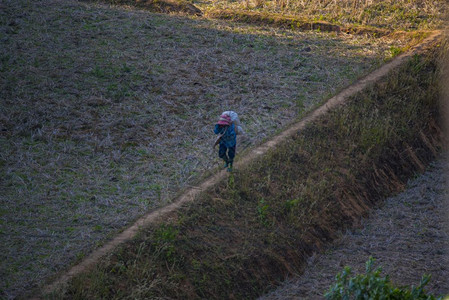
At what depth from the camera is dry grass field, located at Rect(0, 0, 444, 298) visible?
5.62 meters

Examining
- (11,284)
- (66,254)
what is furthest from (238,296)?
(11,284)

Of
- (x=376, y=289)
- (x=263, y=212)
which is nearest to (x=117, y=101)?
(x=263, y=212)

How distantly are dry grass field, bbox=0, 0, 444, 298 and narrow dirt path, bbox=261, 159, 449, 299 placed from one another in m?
1.81

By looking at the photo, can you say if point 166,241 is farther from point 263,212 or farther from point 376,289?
point 376,289

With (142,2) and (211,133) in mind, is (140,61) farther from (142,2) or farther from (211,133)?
(142,2)

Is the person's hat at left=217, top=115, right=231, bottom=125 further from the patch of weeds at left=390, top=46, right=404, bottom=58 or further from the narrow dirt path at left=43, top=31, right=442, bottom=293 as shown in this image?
the patch of weeds at left=390, top=46, right=404, bottom=58

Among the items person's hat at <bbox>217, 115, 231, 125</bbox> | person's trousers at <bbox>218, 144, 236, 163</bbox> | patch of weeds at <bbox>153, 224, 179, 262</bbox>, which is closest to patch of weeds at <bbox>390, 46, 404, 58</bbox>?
person's trousers at <bbox>218, 144, 236, 163</bbox>

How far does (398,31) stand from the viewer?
476 inches

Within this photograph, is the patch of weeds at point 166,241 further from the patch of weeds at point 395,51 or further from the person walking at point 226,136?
the patch of weeds at point 395,51

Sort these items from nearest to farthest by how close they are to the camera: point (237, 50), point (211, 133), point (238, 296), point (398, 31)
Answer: point (238, 296), point (211, 133), point (237, 50), point (398, 31)

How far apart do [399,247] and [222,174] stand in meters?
2.31

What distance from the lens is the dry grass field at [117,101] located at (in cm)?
562

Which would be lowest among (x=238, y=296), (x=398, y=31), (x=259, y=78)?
(x=238, y=296)

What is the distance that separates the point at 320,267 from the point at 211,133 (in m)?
2.70
